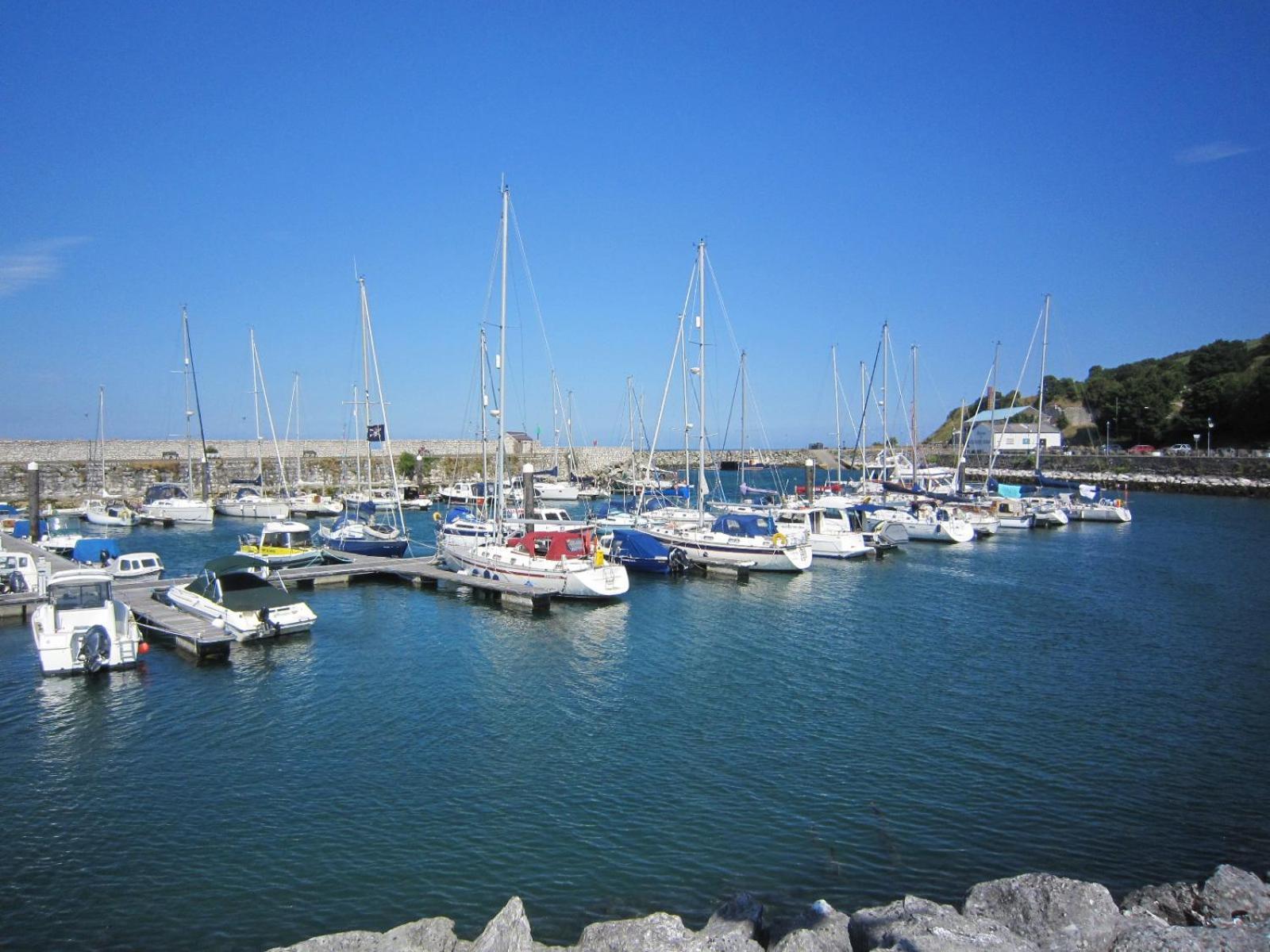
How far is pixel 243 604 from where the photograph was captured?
91.8 feet

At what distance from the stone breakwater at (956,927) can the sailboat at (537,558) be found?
22039 millimetres

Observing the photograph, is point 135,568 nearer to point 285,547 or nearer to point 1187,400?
point 285,547

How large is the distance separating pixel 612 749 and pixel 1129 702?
508 inches

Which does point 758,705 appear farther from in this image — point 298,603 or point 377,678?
point 298,603

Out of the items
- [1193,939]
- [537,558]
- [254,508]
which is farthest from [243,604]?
[254,508]

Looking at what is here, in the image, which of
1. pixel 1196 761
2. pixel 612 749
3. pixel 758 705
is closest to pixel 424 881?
pixel 612 749

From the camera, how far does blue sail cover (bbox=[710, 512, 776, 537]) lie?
43.2 metres

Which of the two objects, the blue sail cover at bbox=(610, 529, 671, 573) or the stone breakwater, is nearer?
the stone breakwater

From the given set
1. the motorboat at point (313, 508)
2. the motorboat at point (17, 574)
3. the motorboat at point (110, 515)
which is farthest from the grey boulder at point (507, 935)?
the motorboat at point (313, 508)

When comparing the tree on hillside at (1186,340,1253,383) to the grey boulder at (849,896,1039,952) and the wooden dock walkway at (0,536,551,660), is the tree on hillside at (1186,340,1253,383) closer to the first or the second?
the wooden dock walkway at (0,536,551,660)

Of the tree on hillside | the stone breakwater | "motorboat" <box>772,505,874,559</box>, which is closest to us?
the stone breakwater

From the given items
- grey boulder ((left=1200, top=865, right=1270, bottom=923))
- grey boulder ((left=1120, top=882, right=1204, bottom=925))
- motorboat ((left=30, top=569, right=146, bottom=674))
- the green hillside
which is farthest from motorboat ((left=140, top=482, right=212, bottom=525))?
the green hillside

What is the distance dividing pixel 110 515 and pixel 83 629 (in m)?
46.0

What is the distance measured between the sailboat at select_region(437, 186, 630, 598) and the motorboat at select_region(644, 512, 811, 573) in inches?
251
